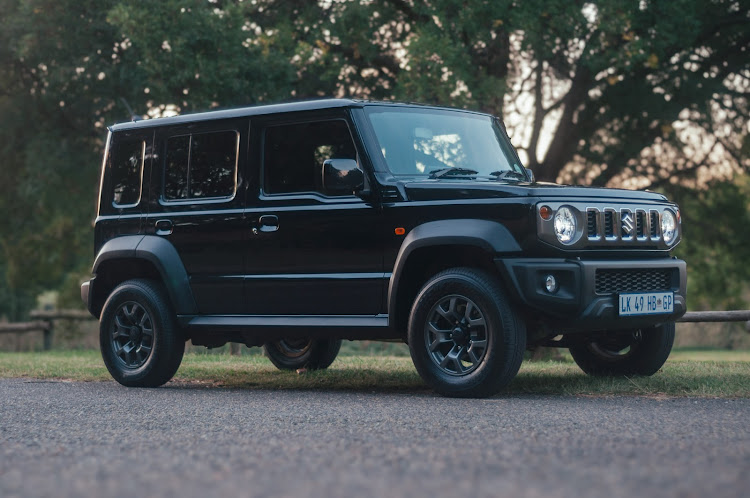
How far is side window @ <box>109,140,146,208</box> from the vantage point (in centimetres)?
1010

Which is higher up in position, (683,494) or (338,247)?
(338,247)

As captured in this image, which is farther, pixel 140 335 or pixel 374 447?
pixel 140 335

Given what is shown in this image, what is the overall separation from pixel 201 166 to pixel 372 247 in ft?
6.40

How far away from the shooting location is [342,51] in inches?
748

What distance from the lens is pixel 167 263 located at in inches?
380

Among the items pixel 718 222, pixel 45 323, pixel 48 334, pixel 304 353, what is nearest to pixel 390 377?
pixel 304 353

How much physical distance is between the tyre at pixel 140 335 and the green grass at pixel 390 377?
555 millimetres

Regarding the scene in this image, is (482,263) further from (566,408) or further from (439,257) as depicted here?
(566,408)

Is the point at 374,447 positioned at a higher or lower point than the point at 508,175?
lower

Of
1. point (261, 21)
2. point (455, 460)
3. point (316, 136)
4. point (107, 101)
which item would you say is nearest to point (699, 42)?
point (261, 21)

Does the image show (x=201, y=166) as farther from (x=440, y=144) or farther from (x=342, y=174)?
(x=440, y=144)

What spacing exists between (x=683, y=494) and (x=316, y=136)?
523cm

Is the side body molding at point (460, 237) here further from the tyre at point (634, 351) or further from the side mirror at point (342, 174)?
the tyre at point (634, 351)

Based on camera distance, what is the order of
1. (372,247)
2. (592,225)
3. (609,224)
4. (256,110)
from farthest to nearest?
(256,110) → (372,247) → (609,224) → (592,225)
